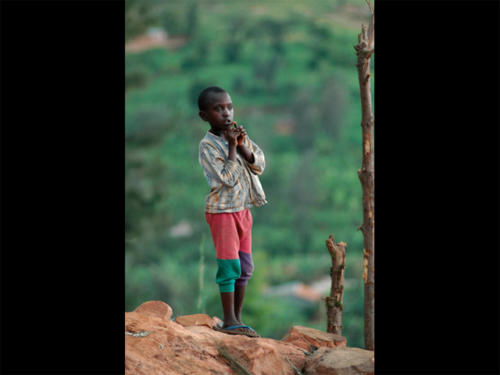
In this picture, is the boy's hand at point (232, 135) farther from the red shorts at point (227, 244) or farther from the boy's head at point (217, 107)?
the red shorts at point (227, 244)

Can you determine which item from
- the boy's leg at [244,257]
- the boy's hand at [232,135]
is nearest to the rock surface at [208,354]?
the boy's leg at [244,257]

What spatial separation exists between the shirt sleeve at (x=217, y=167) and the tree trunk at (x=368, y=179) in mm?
846

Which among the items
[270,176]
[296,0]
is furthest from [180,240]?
[296,0]

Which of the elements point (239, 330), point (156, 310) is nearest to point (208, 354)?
point (239, 330)

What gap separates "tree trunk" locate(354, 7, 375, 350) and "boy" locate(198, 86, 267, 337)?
2.23ft

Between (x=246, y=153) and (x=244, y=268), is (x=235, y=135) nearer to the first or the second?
(x=246, y=153)

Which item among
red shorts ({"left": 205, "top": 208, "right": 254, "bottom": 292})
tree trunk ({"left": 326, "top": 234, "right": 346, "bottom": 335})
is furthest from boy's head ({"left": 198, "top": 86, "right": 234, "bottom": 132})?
tree trunk ({"left": 326, "top": 234, "right": 346, "bottom": 335})

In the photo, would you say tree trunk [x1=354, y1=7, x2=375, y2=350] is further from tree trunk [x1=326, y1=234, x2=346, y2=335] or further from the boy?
the boy

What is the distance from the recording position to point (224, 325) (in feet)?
13.4

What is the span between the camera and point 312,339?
4246 mm

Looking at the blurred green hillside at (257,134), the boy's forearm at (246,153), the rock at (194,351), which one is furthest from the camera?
the blurred green hillside at (257,134)

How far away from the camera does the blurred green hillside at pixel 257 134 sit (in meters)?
7.48

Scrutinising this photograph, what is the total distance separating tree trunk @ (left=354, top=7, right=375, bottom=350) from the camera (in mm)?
4191

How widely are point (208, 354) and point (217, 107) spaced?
141 centimetres
